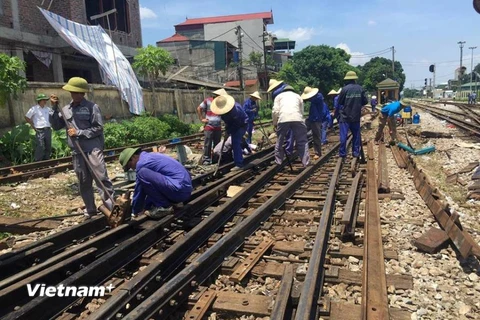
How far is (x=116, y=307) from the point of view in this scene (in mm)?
2766

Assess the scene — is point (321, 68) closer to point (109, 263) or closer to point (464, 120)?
point (464, 120)

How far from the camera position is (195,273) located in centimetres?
334

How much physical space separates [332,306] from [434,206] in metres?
3.04

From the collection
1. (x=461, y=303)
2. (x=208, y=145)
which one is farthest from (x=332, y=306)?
(x=208, y=145)

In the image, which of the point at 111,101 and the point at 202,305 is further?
the point at 111,101

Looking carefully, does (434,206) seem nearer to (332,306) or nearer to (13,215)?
(332,306)

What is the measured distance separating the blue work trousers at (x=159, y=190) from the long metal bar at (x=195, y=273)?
91 cm

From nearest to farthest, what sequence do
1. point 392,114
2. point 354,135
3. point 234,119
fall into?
1. point 234,119
2. point 354,135
3. point 392,114

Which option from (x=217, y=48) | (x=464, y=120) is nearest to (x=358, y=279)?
(x=464, y=120)

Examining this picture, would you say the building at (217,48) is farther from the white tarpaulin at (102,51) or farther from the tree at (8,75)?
the tree at (8,75)

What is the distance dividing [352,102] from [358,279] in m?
6.19

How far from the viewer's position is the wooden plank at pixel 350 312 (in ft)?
9.36

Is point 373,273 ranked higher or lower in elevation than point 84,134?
lower

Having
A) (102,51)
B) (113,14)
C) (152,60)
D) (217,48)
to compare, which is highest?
(217,48)
